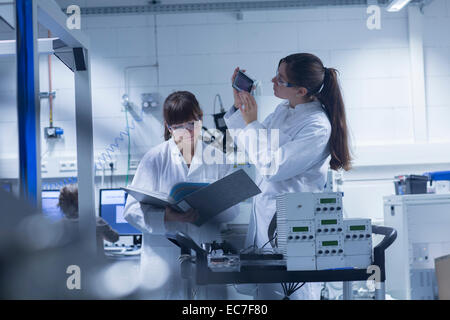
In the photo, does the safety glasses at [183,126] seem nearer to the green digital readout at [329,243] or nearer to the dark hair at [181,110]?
the dark hair at [181,110]

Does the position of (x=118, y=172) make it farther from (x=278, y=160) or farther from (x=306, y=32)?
(x=278, y=160)

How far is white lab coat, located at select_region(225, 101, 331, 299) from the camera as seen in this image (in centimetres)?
158

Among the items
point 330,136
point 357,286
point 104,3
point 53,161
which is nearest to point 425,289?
→ point 357,286

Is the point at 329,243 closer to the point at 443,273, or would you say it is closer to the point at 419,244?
the point at 443,273

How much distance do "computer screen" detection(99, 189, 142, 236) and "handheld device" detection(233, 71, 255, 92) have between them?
1.25m

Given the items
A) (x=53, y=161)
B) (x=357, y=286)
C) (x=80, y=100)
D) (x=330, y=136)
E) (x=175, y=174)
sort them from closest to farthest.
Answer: (x=80, y=100)
(x=330, y=136)
(x=175, y=174)
(x=357, y=286)
(x=53, y=161)

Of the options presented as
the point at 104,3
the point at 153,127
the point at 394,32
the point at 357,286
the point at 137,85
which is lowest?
the point at 357,286

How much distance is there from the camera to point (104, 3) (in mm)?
3486

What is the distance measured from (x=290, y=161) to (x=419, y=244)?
1597 mm

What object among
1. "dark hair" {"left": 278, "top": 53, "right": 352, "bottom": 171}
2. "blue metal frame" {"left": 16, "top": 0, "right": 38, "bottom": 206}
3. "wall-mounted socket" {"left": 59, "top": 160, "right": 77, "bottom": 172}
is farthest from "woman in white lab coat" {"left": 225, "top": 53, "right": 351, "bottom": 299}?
"wall-mounted socket" {"left": 59, "top": 160, "right": 77, "bottom": 172}

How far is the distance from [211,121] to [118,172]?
783 mm

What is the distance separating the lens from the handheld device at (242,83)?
74.4 inches

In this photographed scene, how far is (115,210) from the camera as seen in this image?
2799 mm

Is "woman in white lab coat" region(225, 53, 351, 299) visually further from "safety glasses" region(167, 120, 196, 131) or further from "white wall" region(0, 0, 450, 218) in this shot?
"white wall" region(0, 0, 450, 218)
